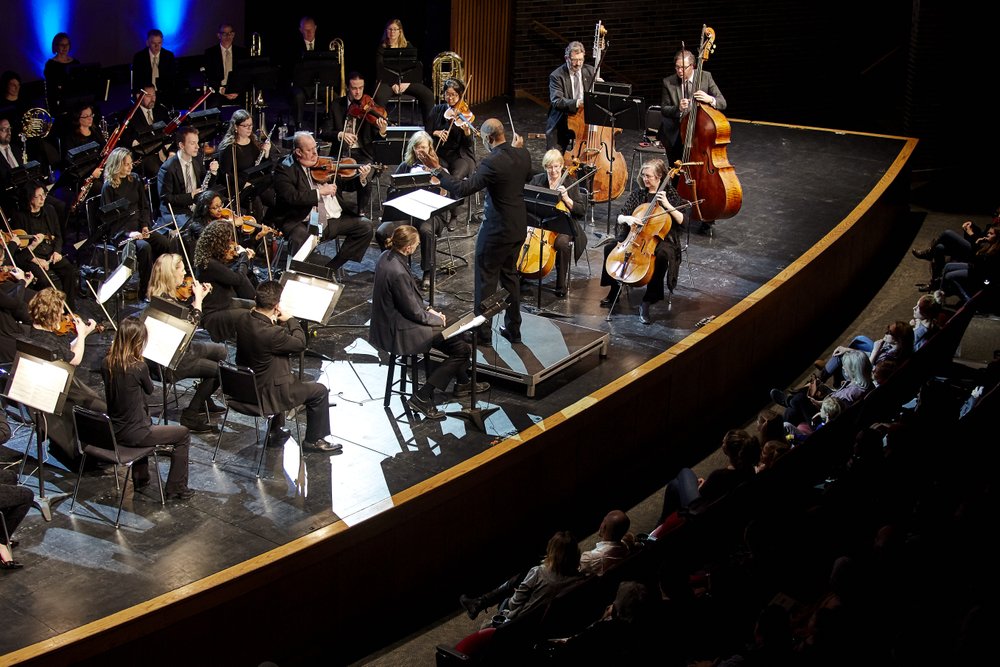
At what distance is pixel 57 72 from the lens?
11.9 meters

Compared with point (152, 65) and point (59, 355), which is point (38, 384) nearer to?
point (59, 355)

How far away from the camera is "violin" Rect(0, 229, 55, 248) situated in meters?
7.98

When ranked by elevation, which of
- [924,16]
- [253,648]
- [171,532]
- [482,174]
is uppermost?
[924,16]

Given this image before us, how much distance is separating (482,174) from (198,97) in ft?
17.6

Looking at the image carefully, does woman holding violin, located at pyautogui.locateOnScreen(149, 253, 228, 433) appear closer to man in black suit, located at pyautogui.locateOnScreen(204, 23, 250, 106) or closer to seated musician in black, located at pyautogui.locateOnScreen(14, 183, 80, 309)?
seated musician in black, located at pyautogui.locateOnScreen(14, 183, 80, 309)

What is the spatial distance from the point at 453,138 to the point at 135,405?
479cm

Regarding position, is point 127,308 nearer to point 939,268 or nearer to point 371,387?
point 371,387

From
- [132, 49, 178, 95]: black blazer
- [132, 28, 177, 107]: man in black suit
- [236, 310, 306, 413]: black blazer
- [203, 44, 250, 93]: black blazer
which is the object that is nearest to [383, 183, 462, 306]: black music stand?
[236, 310, 306, 413]: black blazer

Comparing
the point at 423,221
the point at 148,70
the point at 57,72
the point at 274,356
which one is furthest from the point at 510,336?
the point at 57,72

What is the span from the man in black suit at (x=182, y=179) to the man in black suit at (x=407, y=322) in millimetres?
2772

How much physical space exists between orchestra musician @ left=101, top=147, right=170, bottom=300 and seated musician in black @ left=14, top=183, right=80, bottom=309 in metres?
0.38

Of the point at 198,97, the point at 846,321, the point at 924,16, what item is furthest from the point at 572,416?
the point at 924,16

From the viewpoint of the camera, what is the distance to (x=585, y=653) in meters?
4.78

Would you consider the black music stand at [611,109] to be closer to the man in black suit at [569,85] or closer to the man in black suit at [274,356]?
the man in black suit at [569,85]
